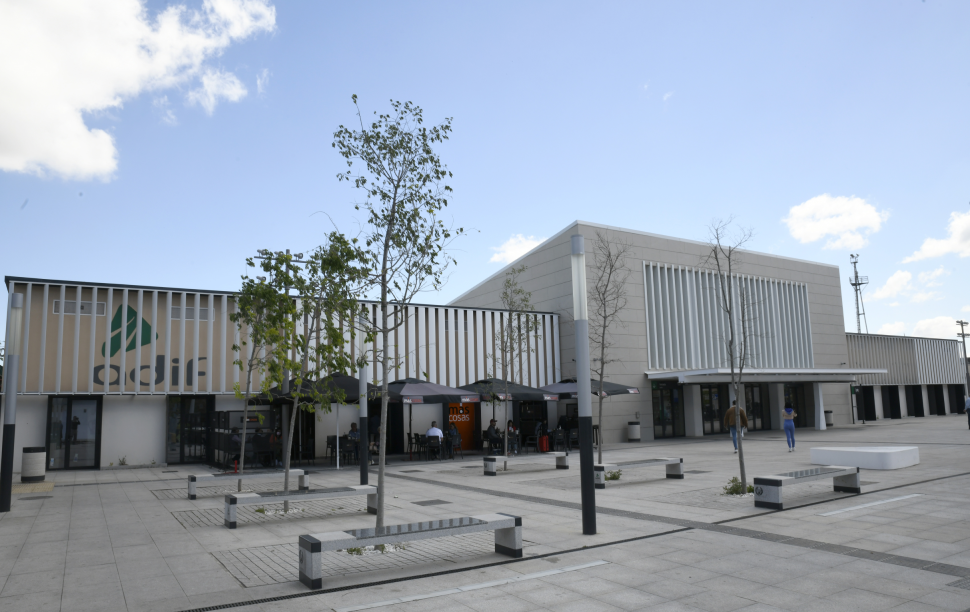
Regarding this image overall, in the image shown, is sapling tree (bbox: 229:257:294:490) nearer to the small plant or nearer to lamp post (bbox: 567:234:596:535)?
lamp post (bbox: 567:234:596:535)

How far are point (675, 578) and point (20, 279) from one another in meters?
19.7

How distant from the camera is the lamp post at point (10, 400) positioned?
1098cm

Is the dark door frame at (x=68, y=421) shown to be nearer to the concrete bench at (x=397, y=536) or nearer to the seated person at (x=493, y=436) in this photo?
the seated person at (x=493, y=436)

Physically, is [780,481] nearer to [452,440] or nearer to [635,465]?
[635,465]

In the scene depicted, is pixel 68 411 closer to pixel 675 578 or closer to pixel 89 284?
pixel 89 284

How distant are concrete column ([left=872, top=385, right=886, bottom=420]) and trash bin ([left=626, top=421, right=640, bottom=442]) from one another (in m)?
25.2

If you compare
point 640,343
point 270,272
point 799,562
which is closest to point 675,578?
point 799,562

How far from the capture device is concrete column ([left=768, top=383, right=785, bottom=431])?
33906 mm

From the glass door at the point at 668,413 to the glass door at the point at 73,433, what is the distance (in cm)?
2192

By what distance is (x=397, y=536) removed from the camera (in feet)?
21.4

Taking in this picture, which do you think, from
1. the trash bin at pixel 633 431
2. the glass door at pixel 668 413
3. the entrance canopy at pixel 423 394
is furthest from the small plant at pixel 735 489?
the glass door at pixel 668 413

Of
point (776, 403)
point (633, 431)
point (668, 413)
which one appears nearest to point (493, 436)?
point (633, 431)

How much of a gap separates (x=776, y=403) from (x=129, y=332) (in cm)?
3001

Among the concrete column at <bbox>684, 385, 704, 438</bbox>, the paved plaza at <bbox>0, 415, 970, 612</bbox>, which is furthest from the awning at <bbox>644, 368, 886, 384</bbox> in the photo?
the paved plaza at <bbox>0, 415, 970, 612</bbox>
